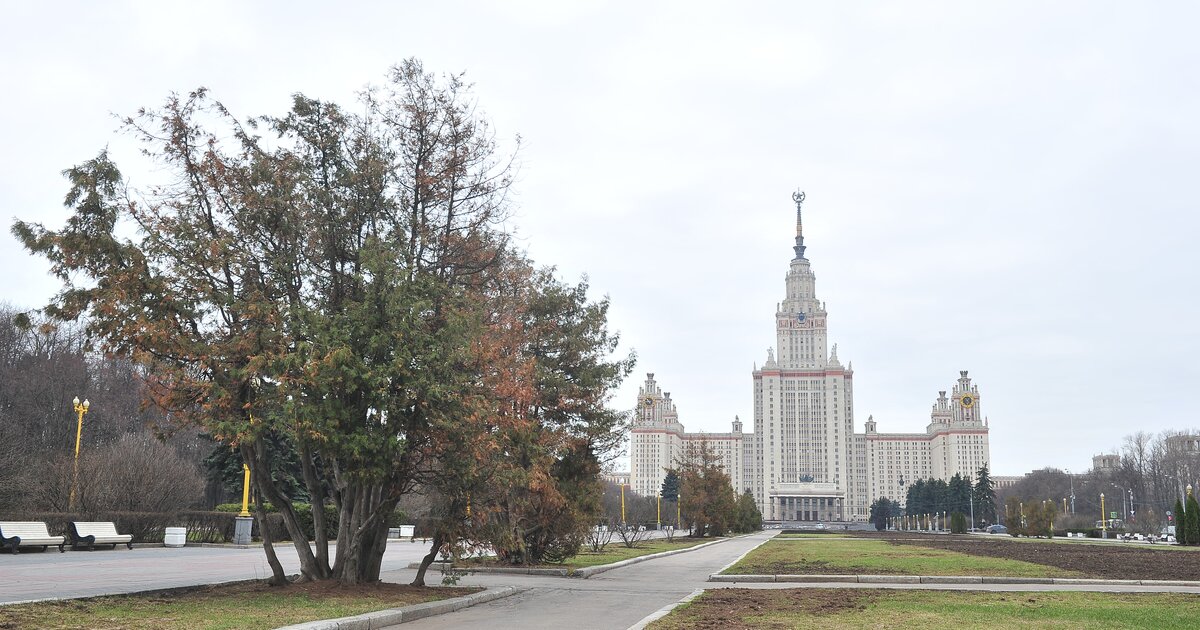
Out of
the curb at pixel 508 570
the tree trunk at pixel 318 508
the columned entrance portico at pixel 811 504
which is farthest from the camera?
the columned entrance portico at pixel 811 504

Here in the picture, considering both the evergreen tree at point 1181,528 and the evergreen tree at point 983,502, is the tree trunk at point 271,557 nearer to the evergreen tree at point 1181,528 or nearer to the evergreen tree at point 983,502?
the evergreen tree at point 1181,528

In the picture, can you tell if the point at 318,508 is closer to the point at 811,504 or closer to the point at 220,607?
the point at 220,607

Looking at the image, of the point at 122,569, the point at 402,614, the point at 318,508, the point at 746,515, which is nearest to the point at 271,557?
the point at 318,508

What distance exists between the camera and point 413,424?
1404 centimetres

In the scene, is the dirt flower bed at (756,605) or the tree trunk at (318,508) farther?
the tree trunk at (318,508)

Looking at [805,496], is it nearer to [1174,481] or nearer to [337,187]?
[1174,481]

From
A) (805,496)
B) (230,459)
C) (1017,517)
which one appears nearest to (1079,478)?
(805,496)

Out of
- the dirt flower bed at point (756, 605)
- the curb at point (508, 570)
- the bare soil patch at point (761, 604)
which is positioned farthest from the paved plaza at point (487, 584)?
the bare soil patch at point (761, 604)

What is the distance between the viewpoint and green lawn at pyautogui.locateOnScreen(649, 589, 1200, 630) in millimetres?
11250

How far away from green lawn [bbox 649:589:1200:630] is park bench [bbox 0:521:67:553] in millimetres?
18595

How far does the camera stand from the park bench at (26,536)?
898 inches

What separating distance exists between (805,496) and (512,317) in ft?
607

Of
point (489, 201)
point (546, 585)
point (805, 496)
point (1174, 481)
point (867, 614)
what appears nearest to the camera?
point (867, 614)

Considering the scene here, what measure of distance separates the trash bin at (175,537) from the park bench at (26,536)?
15.8 ft
